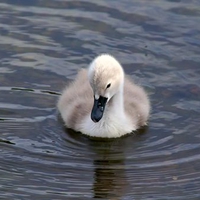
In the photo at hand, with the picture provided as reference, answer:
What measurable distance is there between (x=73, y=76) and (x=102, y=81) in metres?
1.56

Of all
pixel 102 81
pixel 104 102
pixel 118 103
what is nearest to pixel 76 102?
pixel 118 103

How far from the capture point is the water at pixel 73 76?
7.75m

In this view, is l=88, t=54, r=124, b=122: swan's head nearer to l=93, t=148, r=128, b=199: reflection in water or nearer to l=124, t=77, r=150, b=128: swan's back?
l=93, t=148, r=128, b=199: reflection in water

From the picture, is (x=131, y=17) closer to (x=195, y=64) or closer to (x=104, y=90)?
(x=195, y=64)

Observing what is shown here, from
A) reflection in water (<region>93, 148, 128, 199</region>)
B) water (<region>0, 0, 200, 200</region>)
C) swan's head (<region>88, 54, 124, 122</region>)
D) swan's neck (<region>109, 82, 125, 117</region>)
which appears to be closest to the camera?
reflection in water (<region>93, 148, 128, 199</region>)

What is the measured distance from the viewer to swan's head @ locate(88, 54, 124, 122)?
8203 millimetres

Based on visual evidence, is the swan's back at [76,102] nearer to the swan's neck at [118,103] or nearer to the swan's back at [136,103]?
the swan's neck at [118,103]

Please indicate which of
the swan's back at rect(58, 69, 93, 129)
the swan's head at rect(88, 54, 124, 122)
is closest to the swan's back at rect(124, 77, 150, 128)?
the swan's back at rect(58, 69, 93, 129)

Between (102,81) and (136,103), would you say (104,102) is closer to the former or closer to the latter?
(102,81)

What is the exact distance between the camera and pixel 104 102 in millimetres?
8336

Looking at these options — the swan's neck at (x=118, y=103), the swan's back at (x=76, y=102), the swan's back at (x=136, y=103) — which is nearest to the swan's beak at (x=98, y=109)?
the swan's neck at (x=118, y=103)

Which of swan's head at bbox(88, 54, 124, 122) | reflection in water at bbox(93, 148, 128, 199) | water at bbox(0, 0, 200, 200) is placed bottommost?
reflection in water at bbox(93, 148, 128, 199)

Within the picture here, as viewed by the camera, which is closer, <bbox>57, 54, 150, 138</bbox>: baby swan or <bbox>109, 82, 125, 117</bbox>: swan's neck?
<bbox>57, 54, 150, 138</bbox>: baby swan

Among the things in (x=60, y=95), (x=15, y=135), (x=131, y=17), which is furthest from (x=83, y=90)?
(x=131, y=17)
